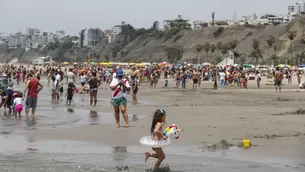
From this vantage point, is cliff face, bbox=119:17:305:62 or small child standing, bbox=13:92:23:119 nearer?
small child standing, bbox=13:92:23:119

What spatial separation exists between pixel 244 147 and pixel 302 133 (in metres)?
2.49

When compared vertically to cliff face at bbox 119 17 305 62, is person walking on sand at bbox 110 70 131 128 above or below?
below

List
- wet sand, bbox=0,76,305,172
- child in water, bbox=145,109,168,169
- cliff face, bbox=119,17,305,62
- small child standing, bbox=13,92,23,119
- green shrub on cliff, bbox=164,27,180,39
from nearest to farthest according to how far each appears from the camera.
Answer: child in water, bbox=145,109,168,169
wet sand, bbox=0,76,305,172
small child standing, bbox=13,92,23,119
cliff face, bbox=119,17,305,62
green shrub on cliff, bbox=164,27,180,39

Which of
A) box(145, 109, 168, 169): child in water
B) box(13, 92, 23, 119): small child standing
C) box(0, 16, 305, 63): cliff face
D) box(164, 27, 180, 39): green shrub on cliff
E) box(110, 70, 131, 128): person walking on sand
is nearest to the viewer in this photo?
box(145, 109, 168, 169): child in water

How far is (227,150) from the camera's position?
9.60 metres

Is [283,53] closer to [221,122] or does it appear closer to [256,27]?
[256,27]

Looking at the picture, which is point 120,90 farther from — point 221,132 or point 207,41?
point 207,41

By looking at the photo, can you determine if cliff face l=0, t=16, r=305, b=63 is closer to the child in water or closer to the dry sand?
the dry sand

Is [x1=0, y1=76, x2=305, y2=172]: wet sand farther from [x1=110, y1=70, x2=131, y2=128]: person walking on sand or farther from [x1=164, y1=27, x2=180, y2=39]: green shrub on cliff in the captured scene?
[x1=164, y1=27, x2=180, y2=39]: green shrub on cliff

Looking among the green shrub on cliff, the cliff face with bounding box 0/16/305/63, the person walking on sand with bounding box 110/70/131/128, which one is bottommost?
the person walking on sand with bounding box 110/70/131/128

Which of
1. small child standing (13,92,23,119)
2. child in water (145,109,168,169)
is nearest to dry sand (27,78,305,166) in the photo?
child in water (145,109,168,169)

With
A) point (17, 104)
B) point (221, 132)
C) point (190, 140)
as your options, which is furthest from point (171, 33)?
point (190, 140)

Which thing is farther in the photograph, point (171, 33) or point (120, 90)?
point (171, 33)

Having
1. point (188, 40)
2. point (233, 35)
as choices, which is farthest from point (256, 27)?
point (188, 40)
